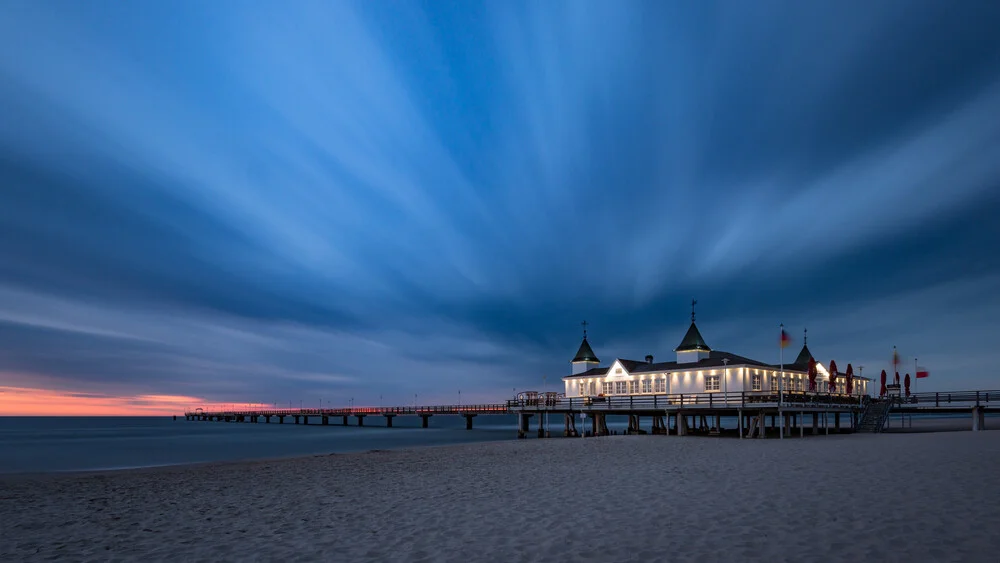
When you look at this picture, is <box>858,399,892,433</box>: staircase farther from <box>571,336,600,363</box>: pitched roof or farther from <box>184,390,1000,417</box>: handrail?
<box>571,336,600,363</box>: pitched roof

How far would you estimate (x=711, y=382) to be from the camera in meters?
48.5

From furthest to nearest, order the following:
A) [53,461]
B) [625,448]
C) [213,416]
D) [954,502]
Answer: [213,416] < [53,461] < [625,448] < [954,502]

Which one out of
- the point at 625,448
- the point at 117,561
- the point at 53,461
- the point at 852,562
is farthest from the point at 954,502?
the point at 53,461

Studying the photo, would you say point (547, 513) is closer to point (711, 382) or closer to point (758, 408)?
point (758, 408)

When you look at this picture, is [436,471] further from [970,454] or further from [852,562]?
[970,454]

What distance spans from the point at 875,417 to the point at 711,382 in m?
11.3

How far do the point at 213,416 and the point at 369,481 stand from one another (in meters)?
180

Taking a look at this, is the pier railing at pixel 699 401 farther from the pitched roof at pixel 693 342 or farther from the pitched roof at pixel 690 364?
the pitched roof at pixel 693 342

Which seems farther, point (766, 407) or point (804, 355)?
point (804, 355)

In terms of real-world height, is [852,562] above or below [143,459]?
above

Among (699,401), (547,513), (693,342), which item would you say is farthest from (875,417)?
(547,513)

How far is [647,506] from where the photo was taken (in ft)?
41.2

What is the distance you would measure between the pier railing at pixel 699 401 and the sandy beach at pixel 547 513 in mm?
17429

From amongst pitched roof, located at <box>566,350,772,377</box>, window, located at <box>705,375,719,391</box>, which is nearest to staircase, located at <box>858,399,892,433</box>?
pitched roof, located at <box>566,350,772,377</box>
